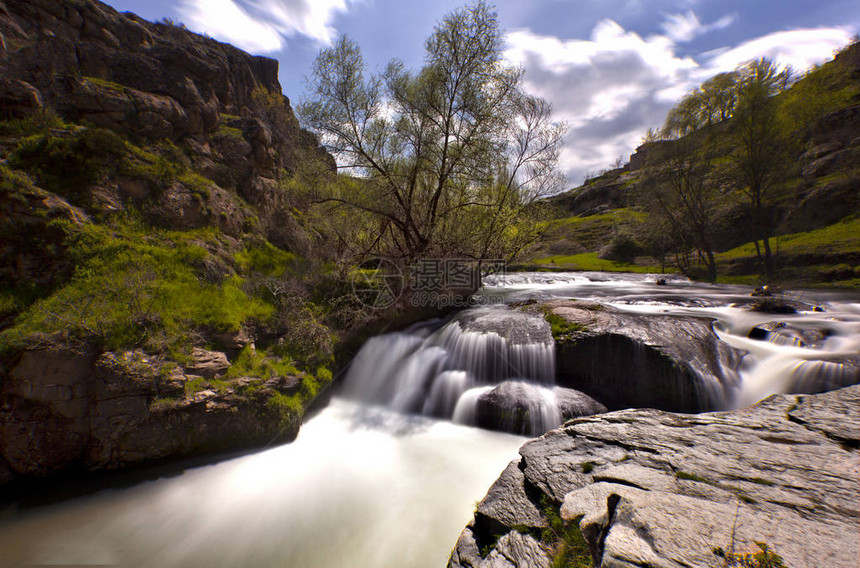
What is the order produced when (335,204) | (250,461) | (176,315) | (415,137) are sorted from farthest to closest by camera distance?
(335,204) < (415,137) < (176,315) < (250,461)

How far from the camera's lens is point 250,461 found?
5.29 m

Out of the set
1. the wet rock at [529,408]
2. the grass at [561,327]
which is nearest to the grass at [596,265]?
the grass at [561,327]

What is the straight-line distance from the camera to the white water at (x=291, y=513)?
371 cm

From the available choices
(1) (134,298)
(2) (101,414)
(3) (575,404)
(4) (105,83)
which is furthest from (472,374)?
(4) (105,83)

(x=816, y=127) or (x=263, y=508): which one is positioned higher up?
(x=816, y=127)

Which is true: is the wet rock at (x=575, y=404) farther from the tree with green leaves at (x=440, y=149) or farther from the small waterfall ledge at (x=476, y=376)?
the tree with green leaves at (x=440, y=149)

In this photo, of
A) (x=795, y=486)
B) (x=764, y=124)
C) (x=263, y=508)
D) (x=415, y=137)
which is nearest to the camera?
(x=795, y=486)

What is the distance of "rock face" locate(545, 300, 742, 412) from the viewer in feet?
19.6

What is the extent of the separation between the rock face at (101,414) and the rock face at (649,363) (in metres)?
7.74

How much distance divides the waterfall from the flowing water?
0.04 m

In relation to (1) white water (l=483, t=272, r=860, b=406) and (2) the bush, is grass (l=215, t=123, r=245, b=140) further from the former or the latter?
(2) the bush

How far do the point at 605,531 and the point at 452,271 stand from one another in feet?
33.1

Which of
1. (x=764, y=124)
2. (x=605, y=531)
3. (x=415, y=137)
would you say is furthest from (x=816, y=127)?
(x=605, y=531)

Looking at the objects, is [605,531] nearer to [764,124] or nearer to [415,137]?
[415,137]
